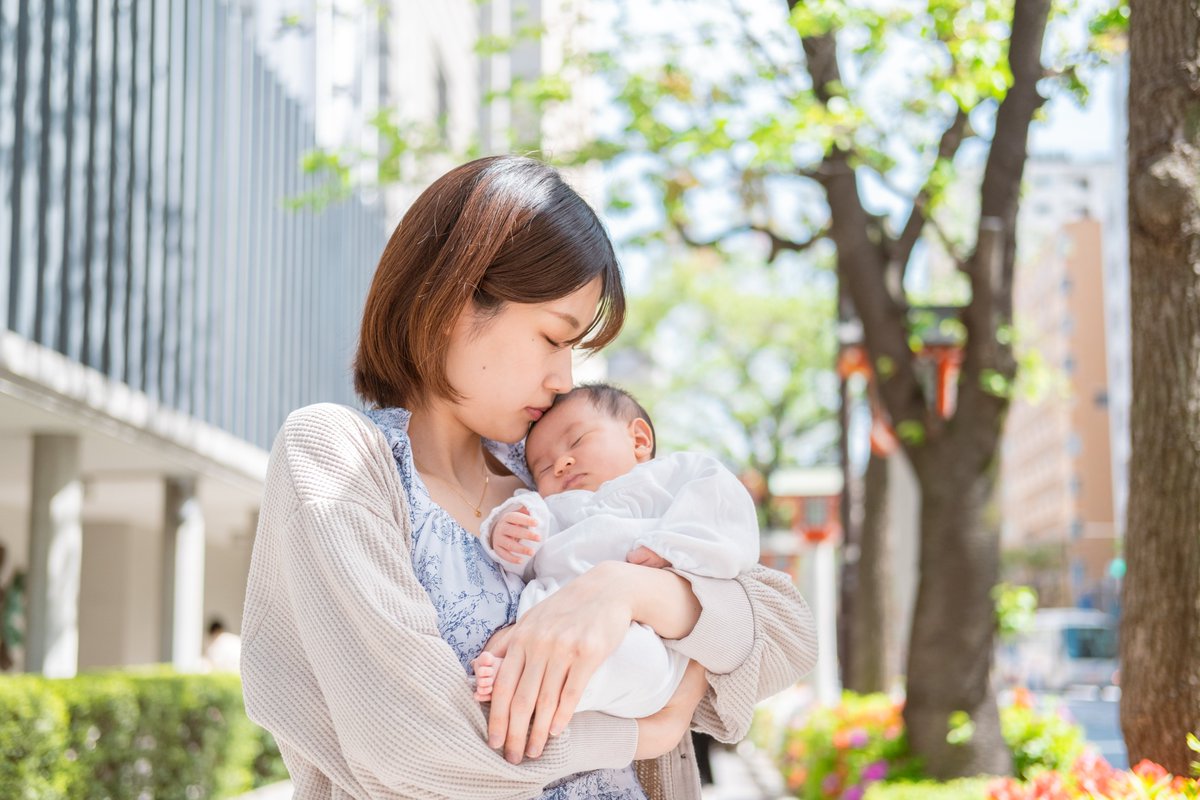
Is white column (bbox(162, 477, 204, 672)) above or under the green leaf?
under

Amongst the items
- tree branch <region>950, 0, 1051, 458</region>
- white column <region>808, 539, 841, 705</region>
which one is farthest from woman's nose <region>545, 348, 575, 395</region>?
white column <region>808, 539, 841, 705</region>

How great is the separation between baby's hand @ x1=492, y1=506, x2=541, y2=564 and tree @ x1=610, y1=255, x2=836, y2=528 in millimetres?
32502

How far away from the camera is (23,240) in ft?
29.5

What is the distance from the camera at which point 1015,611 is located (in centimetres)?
1034

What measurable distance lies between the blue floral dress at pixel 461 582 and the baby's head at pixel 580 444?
0.34 metres

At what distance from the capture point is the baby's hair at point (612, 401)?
2.70m

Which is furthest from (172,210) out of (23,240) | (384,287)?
(384,287)

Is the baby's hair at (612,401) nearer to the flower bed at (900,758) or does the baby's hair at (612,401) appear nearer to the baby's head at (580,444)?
the baby's head at (580,444)

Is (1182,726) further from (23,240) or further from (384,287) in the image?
(23,240)

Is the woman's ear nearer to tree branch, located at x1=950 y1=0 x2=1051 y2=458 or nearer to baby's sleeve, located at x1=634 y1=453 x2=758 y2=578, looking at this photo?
baby's sleeve, located at x1=634 y1=453 x2=758 y2=578

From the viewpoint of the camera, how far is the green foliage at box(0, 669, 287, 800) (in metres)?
8.34

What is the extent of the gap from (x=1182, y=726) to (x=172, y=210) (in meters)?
10.1

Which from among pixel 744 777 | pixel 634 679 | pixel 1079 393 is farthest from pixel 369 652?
pixel 1079 393

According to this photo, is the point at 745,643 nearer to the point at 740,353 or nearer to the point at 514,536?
the point at 514,536
